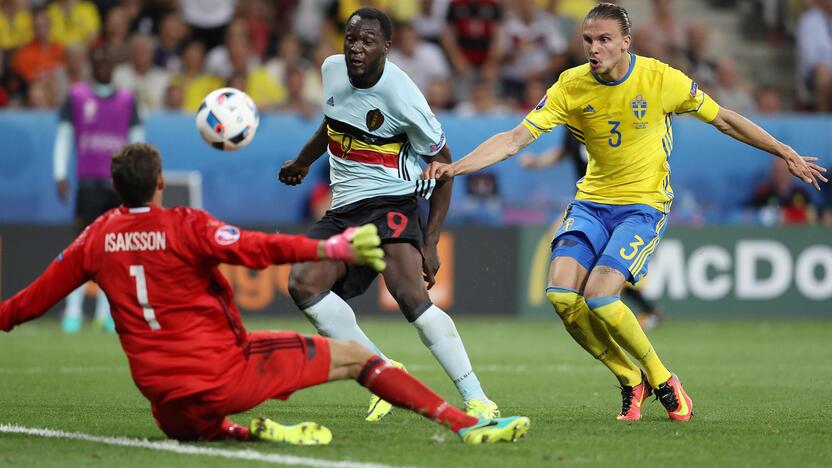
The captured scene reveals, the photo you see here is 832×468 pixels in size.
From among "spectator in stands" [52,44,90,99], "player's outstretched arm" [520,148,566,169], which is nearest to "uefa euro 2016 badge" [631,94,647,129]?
"player's outstretched arm" [520,148,566,169]

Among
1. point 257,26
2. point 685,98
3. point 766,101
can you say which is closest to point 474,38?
point 257,26

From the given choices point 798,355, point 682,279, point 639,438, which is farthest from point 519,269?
point 639,438

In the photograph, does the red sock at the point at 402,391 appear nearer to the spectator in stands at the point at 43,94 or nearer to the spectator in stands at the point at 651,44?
the spectator in stands at the point at 43,94

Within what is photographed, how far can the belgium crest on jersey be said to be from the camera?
24.6 ft

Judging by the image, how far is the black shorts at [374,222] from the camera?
7449 millimetres

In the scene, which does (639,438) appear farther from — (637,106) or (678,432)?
(637,106)

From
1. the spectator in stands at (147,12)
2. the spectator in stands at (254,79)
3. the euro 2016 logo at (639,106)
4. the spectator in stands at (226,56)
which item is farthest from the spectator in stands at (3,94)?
the euro 2016 logo at (639,106)

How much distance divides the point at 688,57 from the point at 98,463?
14.7 m

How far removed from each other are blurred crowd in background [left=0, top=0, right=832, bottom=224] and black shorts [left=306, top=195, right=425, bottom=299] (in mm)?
8248

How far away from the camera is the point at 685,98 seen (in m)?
7.64

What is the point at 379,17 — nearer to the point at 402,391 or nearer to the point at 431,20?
the point at 402,391

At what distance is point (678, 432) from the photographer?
689cm

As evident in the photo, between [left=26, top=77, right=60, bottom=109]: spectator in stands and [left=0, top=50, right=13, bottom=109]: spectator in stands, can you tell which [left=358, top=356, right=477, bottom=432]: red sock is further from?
[left=0, top=50, right=13, bottom=109]: spectator in stands

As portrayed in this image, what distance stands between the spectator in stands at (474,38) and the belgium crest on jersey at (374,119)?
35.0ft
